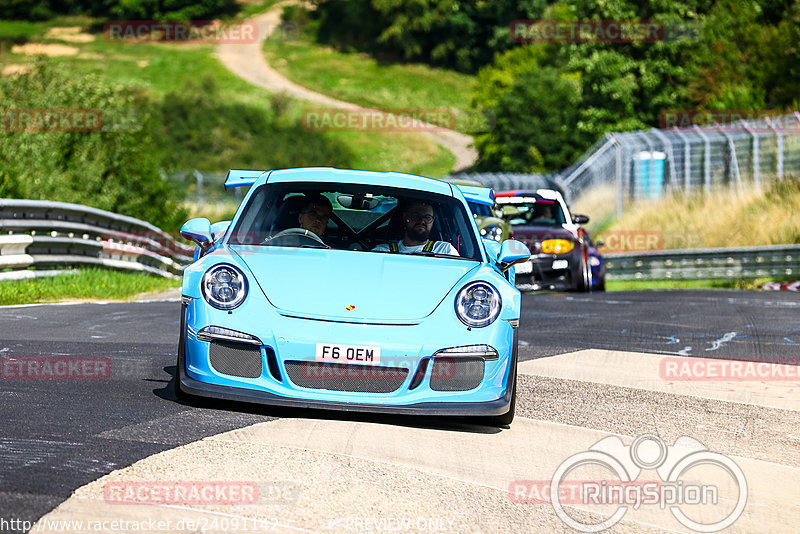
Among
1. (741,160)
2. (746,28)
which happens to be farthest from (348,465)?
(746,28)

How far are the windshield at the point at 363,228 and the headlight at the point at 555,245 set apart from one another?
31.5ft

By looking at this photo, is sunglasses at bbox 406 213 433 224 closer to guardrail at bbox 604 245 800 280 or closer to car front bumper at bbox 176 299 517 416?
car front bumper at bbox 176 299 517 416

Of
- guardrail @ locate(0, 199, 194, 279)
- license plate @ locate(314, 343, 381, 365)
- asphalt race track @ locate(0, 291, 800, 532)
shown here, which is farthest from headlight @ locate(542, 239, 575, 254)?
license plate @ locate(314, 343, 381, 365)

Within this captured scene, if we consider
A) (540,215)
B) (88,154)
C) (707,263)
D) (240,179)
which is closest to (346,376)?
(240,179)

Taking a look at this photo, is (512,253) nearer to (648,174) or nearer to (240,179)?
(240,179)

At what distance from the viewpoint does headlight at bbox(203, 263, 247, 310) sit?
6.45 metres

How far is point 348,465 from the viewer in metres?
5.63

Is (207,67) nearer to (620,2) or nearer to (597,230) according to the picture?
(620,2)

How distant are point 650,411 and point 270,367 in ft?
8.81

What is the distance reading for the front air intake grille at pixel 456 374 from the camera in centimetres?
645

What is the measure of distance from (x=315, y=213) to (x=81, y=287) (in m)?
9.57

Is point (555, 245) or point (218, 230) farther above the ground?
point (218, 230)

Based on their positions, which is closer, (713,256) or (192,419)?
(192,419)

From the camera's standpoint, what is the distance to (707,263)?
75.6 ft
